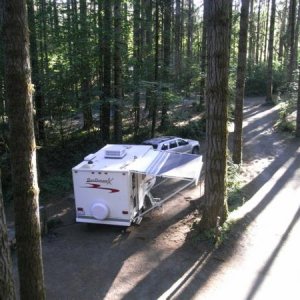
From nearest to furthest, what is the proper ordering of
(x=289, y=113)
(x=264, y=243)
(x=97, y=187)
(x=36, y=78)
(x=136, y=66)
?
1. (x=264, y=243)
2. (x=97, y=187)
3. (x=36, y=78)
4. (x=136, y=66)
5. (x=289, y=113)

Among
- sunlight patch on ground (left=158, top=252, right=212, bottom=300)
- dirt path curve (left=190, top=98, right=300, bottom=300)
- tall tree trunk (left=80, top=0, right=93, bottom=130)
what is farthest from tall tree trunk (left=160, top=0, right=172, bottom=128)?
sunlight patch on ground (left=158, top=252, right=212, bottom=300)

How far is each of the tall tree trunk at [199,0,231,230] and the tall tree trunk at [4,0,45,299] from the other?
18.8ft

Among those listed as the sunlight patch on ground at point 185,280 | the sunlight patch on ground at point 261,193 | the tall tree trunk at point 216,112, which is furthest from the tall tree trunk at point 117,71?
the sunlight patch on ground at point 185,280

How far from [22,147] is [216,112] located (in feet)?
19.7

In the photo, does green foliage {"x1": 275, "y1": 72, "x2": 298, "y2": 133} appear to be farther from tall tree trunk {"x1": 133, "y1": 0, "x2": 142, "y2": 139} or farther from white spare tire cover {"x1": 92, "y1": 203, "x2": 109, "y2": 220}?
white spare tire cover {"x1": 92, "y1": 203, "x2": 109, "y2": 220}

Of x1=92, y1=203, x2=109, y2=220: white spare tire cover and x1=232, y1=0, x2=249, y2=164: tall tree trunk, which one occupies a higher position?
x1=232, y1=0, x2=249, y2=164: tall tree trunk

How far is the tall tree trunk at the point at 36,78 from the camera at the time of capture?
1793cm

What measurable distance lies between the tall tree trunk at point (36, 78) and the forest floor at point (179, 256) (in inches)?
244

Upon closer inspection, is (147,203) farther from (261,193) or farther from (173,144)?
(173,144)

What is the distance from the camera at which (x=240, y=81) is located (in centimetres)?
1639

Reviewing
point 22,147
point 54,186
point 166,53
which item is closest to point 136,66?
point 166,53

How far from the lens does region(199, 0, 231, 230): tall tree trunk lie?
984cm

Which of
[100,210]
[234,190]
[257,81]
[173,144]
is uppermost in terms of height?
[257,81]

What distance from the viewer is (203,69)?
2858 centimetres
